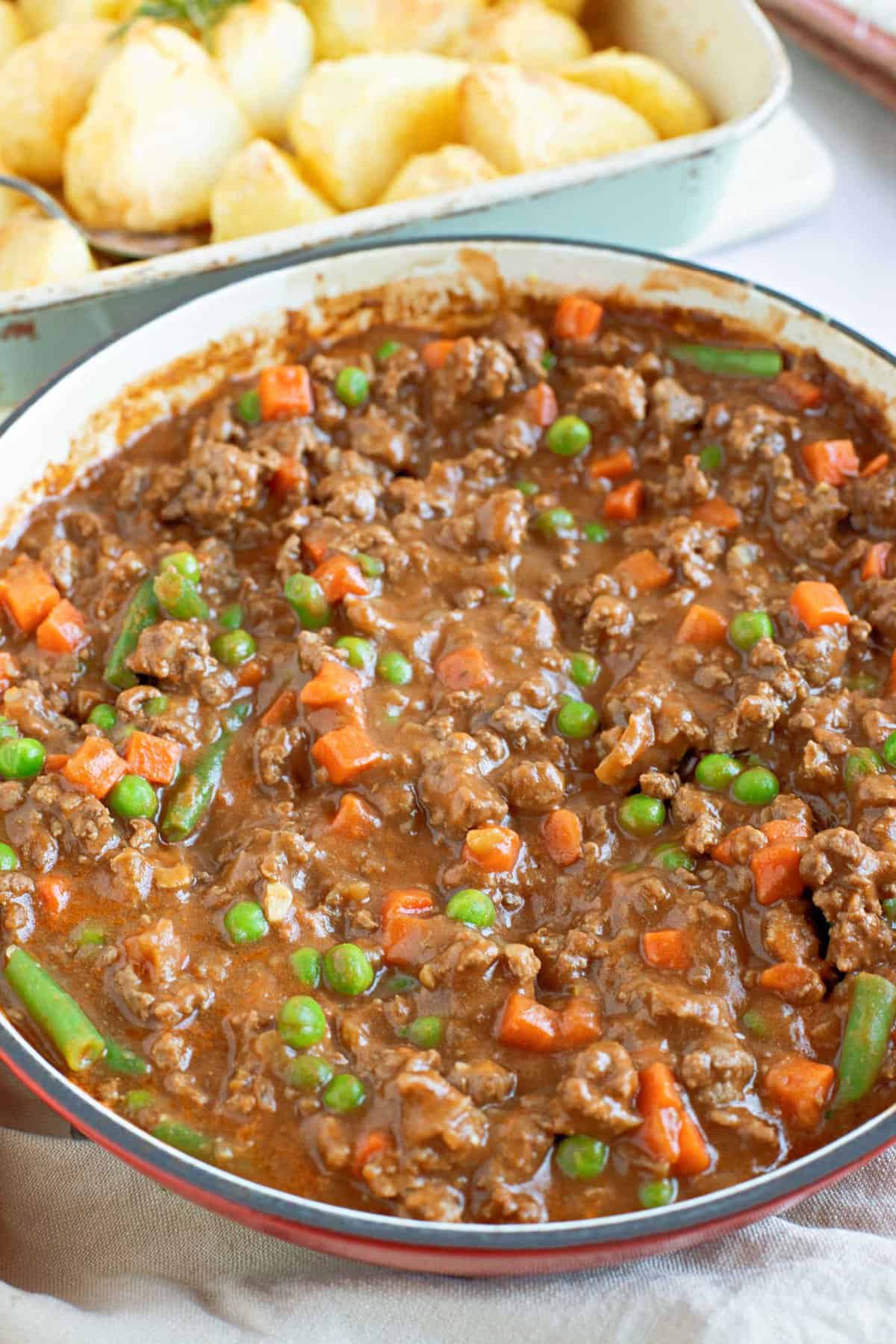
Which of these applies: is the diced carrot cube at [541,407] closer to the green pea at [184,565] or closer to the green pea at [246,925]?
the green pea at [184,565]

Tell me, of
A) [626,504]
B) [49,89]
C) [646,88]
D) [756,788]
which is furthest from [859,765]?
[49,89]

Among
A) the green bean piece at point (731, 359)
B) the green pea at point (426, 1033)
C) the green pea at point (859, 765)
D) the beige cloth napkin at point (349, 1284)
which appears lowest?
the beige cloth napkin at point (349, 1284)

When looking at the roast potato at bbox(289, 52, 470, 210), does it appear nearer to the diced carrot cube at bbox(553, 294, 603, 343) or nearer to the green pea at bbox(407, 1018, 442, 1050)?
the diced carrot cube at bbox(553, 294, 603, 343)

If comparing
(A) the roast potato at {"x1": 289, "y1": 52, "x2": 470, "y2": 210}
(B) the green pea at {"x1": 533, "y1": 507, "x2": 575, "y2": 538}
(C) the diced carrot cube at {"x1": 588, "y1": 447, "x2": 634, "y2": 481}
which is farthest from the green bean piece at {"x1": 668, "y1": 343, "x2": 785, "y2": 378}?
(A) the roast potato at {"x1": 289, "y1": 52, "x2": 470, "y2": 210}

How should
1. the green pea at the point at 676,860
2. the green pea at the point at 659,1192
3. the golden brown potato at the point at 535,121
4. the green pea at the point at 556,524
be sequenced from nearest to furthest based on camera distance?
Result: the green pea at the point at 659,1192, the green pea at the point at 676,860, the green pea at the point at 556,524, the golden brown potato at the point at 535,121

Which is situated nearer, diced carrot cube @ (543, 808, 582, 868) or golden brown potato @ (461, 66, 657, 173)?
diced carrot cube @ (543, 808, 582, 868)

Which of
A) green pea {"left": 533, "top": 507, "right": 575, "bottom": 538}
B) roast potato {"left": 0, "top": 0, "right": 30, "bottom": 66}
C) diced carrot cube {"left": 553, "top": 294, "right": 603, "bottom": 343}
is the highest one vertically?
roast potato {"left": 0, "top": 0, "right": 30, "bottom": 66}

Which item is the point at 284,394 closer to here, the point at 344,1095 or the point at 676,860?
the point at 676,860

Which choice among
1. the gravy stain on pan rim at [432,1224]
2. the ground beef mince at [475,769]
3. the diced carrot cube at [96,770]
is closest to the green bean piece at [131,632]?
the ground beef mince at [475,769]
